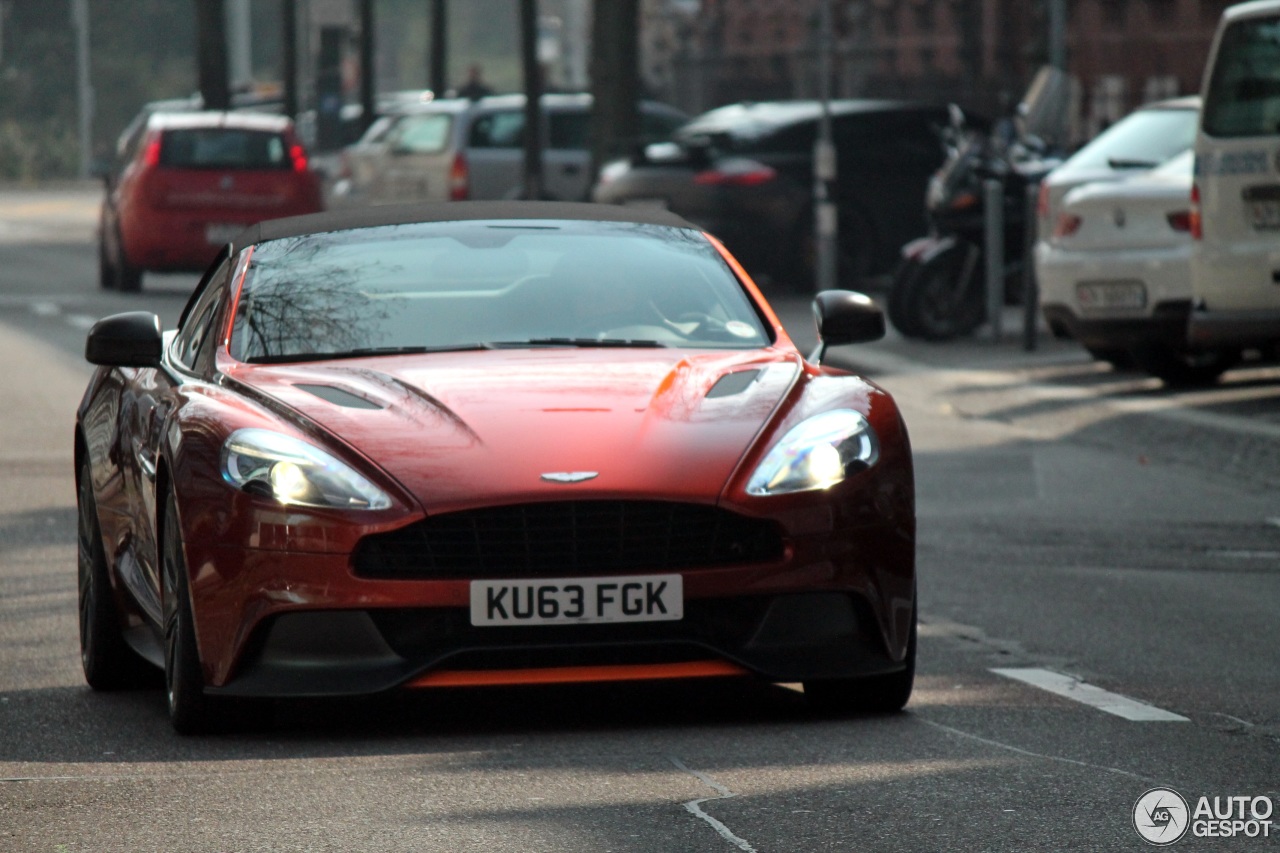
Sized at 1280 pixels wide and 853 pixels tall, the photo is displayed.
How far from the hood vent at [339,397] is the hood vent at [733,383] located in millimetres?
820

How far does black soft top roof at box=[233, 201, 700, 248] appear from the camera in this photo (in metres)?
7.84

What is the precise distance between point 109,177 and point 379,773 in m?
24.2

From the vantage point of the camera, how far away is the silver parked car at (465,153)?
2997 cm

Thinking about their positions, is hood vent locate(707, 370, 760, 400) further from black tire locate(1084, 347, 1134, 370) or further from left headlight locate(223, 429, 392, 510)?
black tire locate(1084, 347, 1134, 370)

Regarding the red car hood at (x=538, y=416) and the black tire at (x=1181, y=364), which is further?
the black tire at (x=1181, y=364)

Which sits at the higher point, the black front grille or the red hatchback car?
the black front grille

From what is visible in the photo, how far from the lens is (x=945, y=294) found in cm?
2083

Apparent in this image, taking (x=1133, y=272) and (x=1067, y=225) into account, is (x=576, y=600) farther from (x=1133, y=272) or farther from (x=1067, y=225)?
(x=1067, y=225)

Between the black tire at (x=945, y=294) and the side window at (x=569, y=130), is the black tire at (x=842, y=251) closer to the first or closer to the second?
the black tire at (x=945, y=294)

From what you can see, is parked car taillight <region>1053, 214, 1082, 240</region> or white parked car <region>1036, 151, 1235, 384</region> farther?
parked car taillight <region>1053, 214, 1082, 240</region>

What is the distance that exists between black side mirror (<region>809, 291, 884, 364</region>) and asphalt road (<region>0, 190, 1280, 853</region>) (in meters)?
0.92

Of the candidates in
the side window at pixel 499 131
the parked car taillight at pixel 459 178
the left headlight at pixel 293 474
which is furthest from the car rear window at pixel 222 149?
the left headlight at pixel 293 474

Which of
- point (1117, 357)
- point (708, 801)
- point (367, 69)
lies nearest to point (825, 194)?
point (1117, 357)

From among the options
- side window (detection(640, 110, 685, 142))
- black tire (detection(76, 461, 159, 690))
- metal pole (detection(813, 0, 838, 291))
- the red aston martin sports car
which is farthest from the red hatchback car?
the red aston martin sports car
